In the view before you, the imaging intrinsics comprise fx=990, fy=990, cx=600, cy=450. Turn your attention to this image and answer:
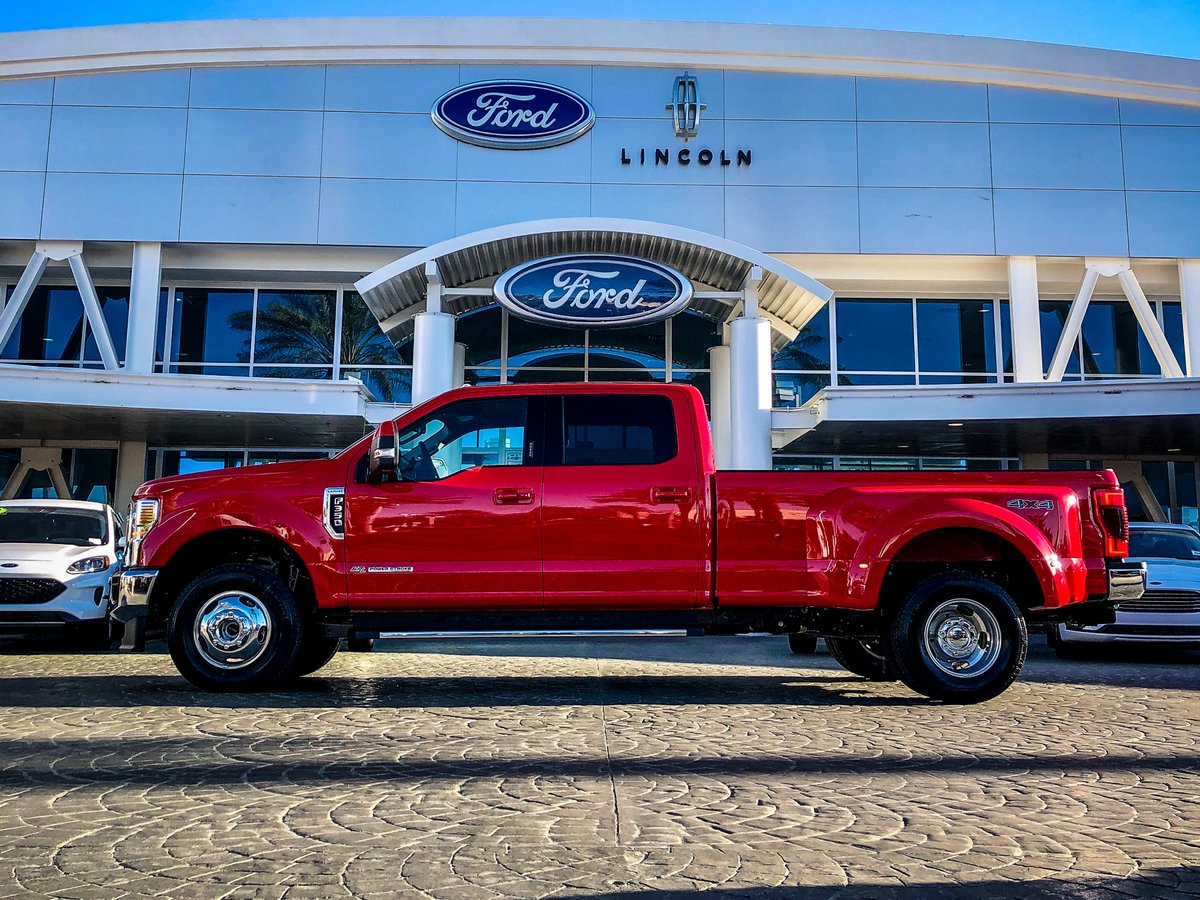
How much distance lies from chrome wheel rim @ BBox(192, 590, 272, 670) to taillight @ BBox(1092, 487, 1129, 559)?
6.03 m

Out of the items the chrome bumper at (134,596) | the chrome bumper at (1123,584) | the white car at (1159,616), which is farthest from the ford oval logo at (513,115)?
the chrome bumper at (1123,584)

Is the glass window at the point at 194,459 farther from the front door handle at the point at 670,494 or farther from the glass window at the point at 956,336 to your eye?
the front door handle at the point at 670,494

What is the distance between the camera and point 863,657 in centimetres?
856

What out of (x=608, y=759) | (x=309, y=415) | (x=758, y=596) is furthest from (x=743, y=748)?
(x=309, y=415)

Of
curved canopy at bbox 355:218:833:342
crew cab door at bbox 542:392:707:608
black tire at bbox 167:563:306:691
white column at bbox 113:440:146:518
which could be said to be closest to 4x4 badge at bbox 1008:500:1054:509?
crew cab door at bbox 542:392:707:608

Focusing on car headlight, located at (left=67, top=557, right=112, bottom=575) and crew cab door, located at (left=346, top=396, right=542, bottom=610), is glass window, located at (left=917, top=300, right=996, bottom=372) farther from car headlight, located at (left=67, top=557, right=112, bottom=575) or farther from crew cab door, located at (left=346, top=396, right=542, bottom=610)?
car headlight, located at (left=67, top=557, right=112, bottom=575)

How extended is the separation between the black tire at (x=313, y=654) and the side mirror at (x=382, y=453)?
4.92ft

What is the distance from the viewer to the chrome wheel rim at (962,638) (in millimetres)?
6949

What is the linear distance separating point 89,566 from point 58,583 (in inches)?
16.5

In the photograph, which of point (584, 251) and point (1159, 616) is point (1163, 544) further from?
point (584, 251)

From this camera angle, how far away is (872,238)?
19953 millimetres

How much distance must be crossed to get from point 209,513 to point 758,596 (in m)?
3.98

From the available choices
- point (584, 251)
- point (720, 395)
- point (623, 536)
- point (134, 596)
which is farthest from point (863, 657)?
point (720, 395)

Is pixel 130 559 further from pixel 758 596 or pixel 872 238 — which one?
pixel 872 238
